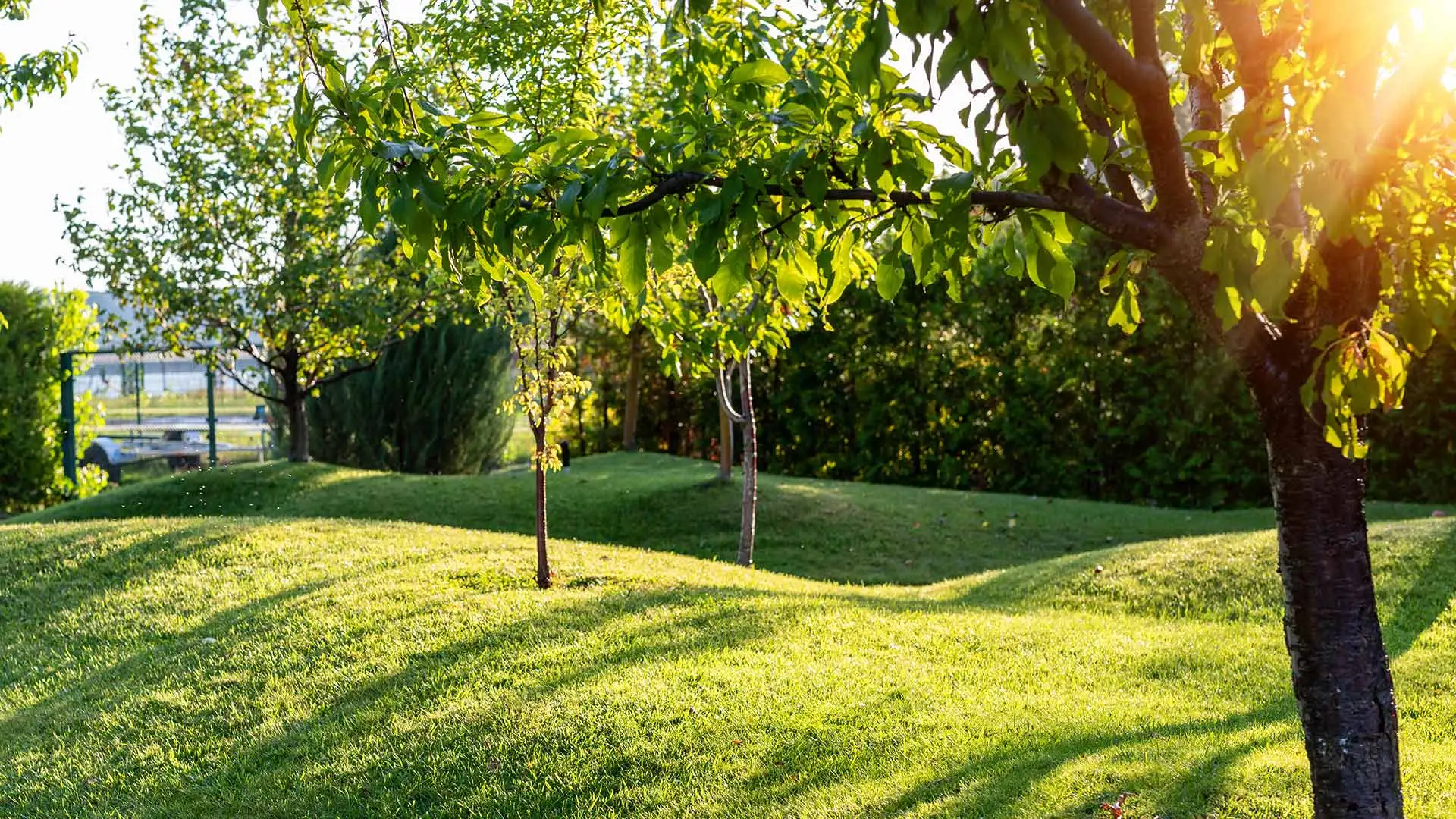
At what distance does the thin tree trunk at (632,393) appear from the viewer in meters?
16.7

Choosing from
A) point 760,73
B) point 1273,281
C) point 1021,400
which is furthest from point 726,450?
point 1273,281

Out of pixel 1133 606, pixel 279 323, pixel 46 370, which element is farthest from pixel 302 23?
pixel 46 370

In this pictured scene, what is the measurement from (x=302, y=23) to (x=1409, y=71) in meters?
2.51

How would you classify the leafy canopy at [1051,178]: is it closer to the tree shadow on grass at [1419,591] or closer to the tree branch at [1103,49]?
the tree branch at [1103,49]

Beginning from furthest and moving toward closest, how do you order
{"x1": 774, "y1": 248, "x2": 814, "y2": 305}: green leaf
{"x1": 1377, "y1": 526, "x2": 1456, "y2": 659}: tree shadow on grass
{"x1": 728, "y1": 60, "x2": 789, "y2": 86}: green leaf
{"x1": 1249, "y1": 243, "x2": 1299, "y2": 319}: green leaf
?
{"x1": 1377, "y1": 526, "x2": 1456, "y2": 659}: tree shadow on grass → {"x1": 774, "y1": 248, "x2": 814, "y2": 305}: green leaf → {"x1": 728, "y1": 60, "x2": 789, "y2": 86}: green leaf → {"x1": 1249, "y1": 243, "x2": 1299, "y2": 319}: green leaf

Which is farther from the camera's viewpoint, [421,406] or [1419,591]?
[421,406]

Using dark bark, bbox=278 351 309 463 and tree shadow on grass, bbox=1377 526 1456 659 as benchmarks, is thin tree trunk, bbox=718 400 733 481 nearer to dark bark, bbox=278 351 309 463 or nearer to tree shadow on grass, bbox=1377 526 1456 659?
dark bark, bbox=278 351 309 463

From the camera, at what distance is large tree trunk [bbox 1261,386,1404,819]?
2.73 meters

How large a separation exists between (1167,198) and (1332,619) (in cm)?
104

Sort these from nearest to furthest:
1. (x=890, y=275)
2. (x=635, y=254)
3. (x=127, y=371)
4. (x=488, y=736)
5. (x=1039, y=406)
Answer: (x=635, y=254) → (x=890, y=275) → (x=488, y=736) → (x=1039, y=406) → (x=127, y=371)

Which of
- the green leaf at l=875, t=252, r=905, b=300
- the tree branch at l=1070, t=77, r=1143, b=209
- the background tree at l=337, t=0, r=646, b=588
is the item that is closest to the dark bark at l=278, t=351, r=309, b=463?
the background tree at l=337, t=0, r=646, b=588

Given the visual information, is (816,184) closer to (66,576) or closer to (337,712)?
(337,712)

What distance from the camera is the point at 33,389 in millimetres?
13805

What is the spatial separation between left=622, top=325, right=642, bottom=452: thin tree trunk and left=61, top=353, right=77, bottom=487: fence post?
6830 mm
